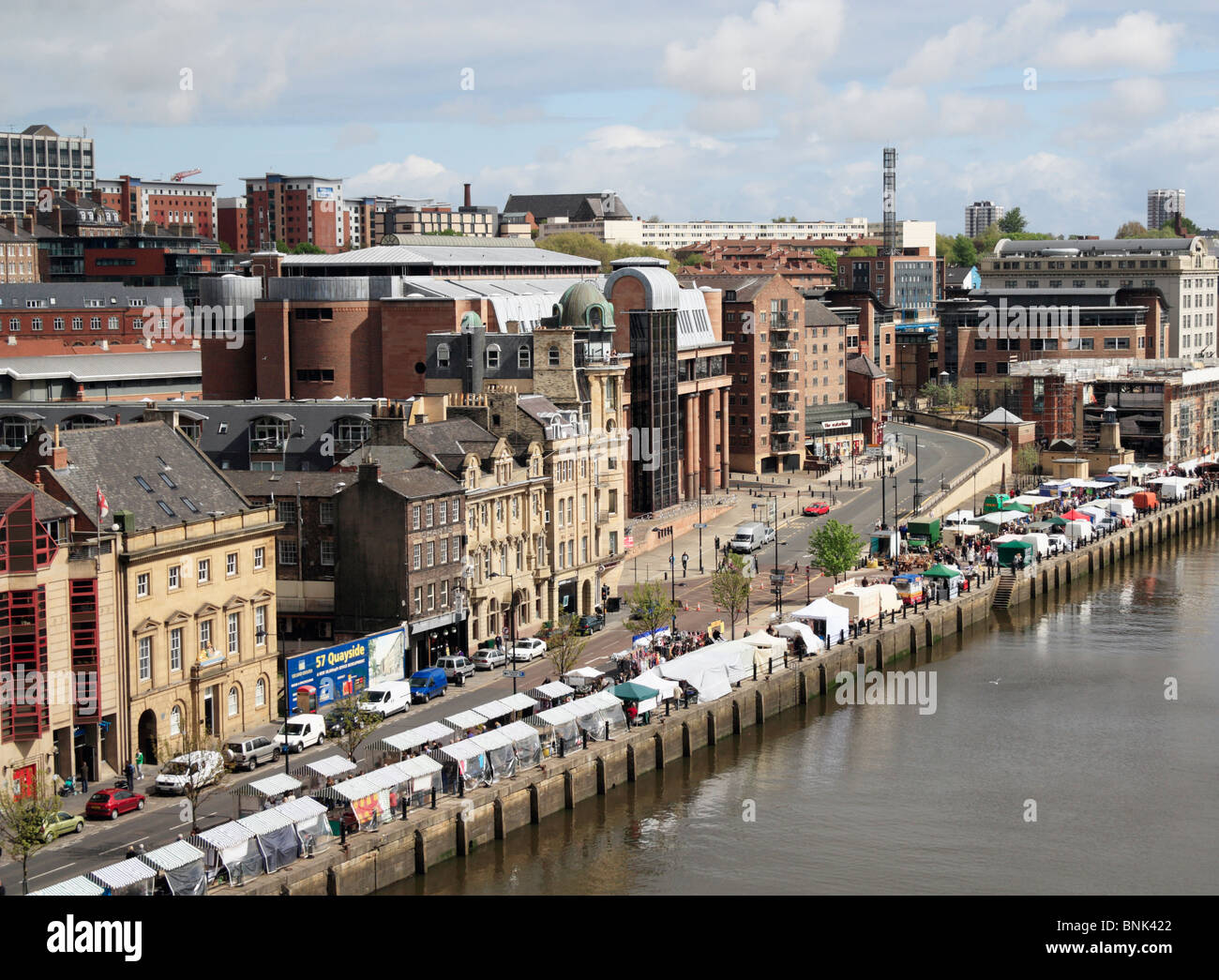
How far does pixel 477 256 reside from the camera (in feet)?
446

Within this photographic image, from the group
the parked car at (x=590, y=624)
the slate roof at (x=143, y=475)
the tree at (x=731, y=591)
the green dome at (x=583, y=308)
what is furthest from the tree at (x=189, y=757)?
the green dome at (x=583, y=308)

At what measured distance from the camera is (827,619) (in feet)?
269

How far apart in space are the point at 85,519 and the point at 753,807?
78.6 ft

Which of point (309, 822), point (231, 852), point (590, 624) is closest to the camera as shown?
point (231, 852)

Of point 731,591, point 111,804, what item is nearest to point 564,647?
point 731,591

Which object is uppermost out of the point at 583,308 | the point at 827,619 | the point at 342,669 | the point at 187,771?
the point at 583,308

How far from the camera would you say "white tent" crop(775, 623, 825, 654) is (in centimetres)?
7956

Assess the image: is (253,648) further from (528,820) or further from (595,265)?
(595,265)

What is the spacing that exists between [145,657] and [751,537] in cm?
5591

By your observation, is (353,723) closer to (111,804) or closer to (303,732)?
(303,732)

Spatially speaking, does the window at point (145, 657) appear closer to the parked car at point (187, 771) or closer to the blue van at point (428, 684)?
the parked car at point (187, 771)

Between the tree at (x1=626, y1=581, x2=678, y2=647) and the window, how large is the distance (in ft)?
79.9
